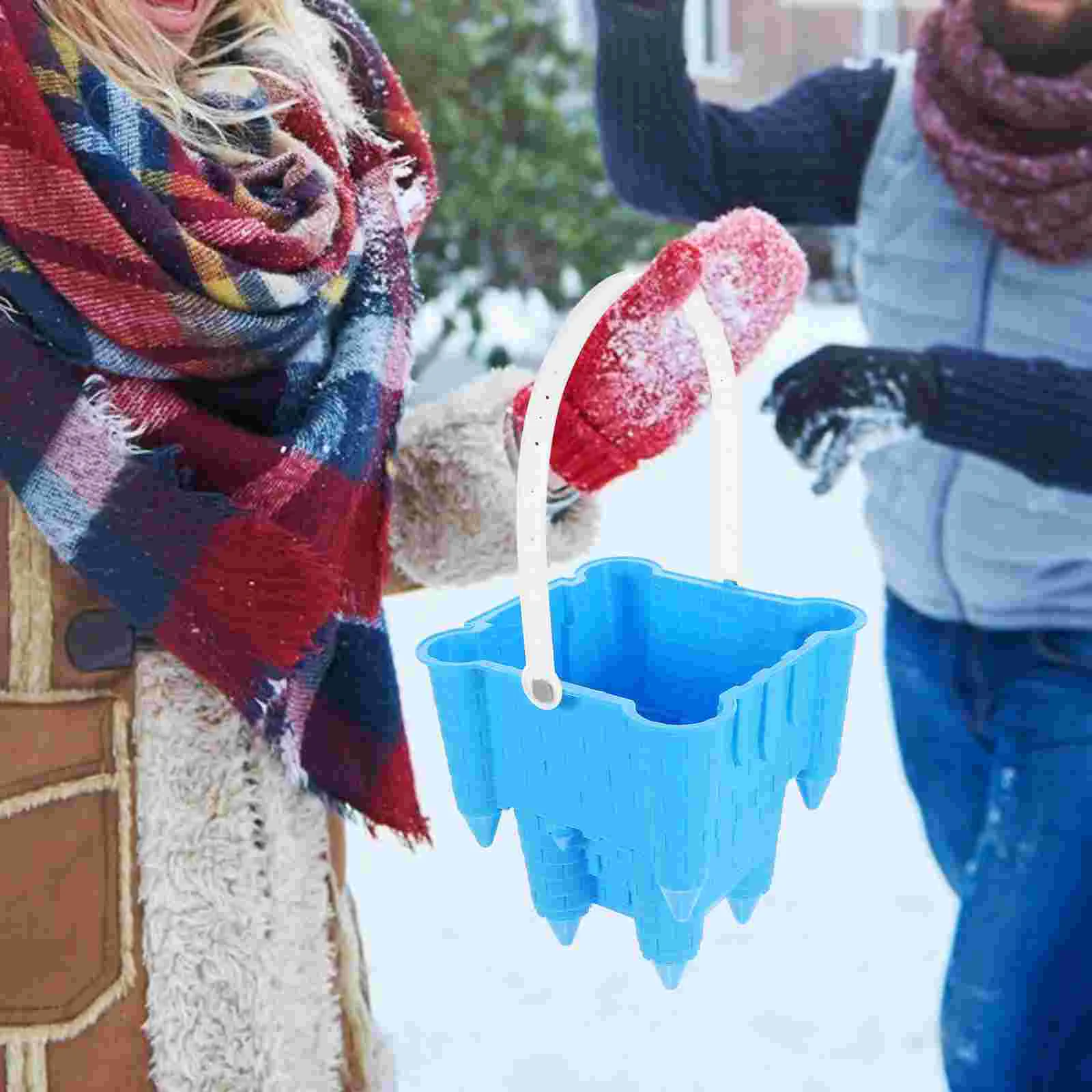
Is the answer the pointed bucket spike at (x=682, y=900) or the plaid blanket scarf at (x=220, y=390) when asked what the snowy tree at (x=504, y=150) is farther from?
the pointed bucket spike at (x=682, y=900)

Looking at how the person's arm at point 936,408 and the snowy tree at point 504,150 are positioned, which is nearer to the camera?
the person's arm at point 936,408

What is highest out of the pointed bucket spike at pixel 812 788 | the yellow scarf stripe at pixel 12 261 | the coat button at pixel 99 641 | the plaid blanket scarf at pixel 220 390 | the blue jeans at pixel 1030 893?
the yellow scarf stripe at pixel 12 261

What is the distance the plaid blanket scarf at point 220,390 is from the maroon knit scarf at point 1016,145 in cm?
81

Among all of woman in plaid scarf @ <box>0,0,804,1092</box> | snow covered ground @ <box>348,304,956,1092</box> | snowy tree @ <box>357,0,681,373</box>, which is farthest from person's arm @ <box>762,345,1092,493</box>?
snowy tree @ <box>357,0,681,373</box>

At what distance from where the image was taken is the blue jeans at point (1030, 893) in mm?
1597

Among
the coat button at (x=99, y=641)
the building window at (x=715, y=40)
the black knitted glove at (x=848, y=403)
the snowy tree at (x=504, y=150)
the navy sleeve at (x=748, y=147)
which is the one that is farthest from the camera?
the building window at (x=715, y=40)

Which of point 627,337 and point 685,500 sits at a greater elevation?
point 627,337

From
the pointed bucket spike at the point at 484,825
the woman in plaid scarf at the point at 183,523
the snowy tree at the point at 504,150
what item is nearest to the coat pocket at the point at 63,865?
the woman in plaid scarf at the point at 183,523

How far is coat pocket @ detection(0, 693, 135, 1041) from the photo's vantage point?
1.05 m

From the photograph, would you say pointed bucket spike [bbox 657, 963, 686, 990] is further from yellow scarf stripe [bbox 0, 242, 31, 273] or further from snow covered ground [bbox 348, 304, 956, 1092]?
snow covered ground [bbox 348, 304, 956, 1092]

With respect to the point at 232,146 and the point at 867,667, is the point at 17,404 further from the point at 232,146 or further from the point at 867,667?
the point at 867,667

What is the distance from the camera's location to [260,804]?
1.12 meters

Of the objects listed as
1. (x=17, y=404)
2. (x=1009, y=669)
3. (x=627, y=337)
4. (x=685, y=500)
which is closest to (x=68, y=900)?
(x=17, y=404)

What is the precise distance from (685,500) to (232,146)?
12.6 ft
